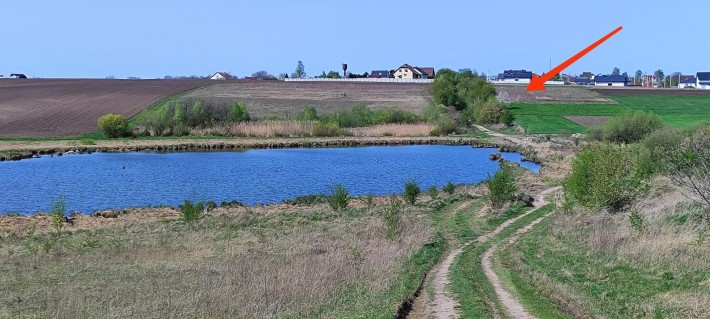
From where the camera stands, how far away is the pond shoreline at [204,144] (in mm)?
70125

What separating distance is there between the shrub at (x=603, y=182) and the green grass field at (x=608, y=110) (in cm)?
6468

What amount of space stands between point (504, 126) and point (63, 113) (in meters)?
58.8

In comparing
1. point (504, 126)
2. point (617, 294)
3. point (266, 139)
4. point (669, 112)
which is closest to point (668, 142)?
point (617, 294)

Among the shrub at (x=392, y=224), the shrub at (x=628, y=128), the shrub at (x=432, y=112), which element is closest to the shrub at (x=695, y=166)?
the shrub at (x=392, y=224)

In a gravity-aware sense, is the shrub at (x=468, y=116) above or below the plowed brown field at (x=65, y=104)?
below

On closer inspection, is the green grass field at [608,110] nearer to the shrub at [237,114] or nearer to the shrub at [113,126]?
the shrub at [237,114]

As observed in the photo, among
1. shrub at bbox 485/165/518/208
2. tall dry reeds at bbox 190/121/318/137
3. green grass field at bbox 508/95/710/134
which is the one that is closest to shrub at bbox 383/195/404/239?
shrub at bbox 485/165/518/208

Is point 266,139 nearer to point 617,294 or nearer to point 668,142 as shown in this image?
point 668,142

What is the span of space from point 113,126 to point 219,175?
36.5 metres

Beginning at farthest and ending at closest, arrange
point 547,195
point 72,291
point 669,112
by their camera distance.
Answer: point 669,112 < point 547,195 < point 72,291

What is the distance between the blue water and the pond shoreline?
2.90 metres

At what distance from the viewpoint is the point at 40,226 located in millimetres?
32469

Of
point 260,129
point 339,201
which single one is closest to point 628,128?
point 260,129

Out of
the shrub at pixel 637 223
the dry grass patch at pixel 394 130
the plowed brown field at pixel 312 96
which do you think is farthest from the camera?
the plowed brown field at pixel 312 96
